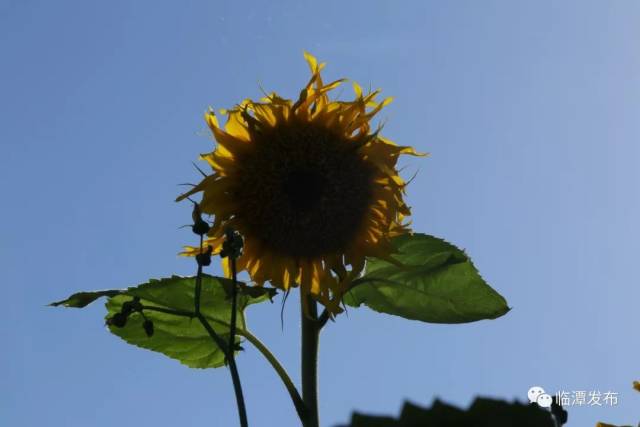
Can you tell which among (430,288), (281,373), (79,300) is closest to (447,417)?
(281,373)

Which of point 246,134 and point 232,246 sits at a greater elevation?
point 246,134

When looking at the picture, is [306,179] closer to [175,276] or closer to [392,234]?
[392,234]

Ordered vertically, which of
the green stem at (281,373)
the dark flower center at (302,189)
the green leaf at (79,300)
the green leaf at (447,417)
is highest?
the dark flower center at (302,189)

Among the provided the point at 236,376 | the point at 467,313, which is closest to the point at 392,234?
the point at 467,313

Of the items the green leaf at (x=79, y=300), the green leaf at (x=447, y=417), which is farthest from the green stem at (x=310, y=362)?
the green leaf at (x=447, y=417)

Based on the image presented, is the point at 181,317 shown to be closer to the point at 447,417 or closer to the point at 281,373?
the point at 281,373

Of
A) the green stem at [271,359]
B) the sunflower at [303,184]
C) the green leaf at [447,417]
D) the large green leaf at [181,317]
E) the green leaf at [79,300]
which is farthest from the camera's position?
the sunflower at [303,184]

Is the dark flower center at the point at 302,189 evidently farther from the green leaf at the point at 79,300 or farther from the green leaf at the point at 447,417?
the green leaf at the point at 447,417
